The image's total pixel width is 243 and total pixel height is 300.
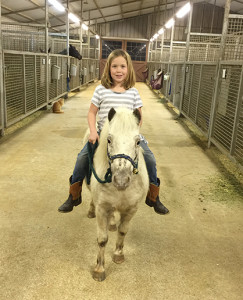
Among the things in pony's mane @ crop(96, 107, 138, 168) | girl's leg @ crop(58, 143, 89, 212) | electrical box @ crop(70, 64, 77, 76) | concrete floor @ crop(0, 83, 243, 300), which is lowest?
concrete floor @ crop(0, 83, 243, 300)

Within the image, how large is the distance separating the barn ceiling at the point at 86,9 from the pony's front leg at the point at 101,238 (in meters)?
13.0

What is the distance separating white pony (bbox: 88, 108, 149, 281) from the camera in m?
1.71

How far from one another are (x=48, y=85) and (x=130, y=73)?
7.07 metres

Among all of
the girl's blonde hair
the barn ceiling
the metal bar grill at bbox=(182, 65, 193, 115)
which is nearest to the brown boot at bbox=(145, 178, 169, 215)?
the girl's blonde hair

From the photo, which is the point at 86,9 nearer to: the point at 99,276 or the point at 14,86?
the point at 14,86

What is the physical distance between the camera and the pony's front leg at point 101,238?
7.10 feet

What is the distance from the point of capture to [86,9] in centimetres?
1856

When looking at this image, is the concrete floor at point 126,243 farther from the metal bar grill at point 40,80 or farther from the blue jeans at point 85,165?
the metal bar grill at point 40,80

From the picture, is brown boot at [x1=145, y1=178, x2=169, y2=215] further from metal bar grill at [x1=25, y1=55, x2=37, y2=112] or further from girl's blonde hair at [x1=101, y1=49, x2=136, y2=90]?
metal bar grill at [x1=25, y1=55, x2=37, y2=112]

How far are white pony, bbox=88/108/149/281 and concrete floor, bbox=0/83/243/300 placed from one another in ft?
0.72

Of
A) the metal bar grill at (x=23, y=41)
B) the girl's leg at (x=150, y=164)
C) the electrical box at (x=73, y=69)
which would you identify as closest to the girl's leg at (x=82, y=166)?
the girl's leg at (x=150, y=164)

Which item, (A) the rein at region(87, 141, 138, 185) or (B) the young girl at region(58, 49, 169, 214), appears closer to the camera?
(A) the rein at region(87, 141, 138, 185)

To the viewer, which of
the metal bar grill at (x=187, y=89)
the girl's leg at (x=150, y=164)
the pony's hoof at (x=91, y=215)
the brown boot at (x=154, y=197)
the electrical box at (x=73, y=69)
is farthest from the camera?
the electrical box at (x=73, y=69)

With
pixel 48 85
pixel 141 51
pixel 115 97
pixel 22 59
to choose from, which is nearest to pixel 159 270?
pixel 115 97
